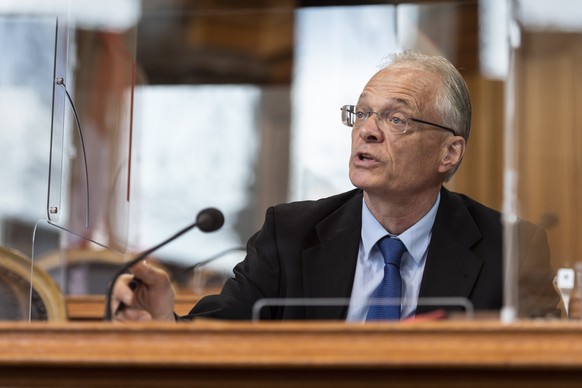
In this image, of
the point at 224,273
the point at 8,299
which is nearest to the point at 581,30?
the point at 8,299

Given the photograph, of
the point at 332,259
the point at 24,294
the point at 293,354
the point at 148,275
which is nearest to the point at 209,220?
the point at 148,275

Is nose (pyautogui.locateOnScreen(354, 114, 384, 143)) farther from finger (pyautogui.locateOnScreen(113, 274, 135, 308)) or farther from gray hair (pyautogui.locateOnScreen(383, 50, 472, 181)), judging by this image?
finger (pyautogui.locateOnScreen(113, 274, 135, 308))

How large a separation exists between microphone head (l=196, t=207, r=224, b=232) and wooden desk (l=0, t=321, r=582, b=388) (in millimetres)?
550

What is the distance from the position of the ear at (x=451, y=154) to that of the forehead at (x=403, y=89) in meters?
0.13

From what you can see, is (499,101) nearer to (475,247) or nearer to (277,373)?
(475,247)

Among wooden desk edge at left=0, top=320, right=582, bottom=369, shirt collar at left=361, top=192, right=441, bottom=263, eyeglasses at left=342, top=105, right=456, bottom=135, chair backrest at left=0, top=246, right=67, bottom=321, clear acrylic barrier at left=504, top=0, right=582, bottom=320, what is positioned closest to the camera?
wooden desk edge at left=0, top=320, right=582, bottom=369

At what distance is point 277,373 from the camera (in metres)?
1.58

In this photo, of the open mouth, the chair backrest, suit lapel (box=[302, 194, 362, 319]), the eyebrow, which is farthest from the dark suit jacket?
the chair backrest

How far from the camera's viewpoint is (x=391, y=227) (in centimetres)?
264

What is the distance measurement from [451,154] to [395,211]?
268mm

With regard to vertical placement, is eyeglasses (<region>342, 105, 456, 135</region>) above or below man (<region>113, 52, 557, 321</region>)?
above

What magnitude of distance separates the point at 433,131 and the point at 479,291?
20.9 inches

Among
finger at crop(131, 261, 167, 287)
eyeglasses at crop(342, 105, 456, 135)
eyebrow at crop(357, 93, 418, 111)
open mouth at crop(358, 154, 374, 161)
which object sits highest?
eyebrow at crop(357, 93, 418, 111)

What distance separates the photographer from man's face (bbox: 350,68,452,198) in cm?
261
